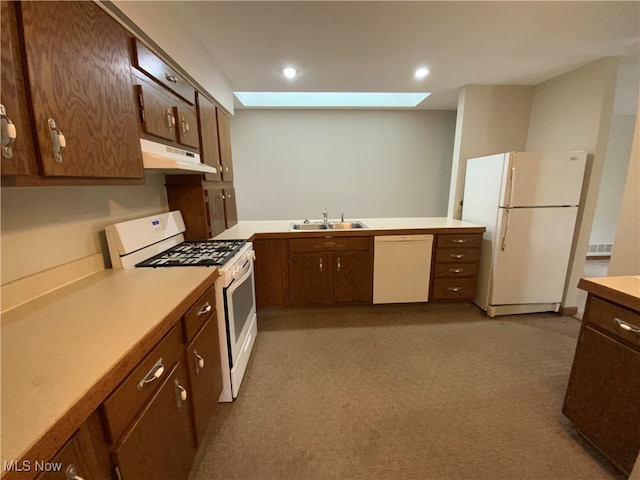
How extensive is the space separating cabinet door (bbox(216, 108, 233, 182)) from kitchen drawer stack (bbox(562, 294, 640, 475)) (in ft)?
9.17

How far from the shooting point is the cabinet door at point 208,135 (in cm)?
207

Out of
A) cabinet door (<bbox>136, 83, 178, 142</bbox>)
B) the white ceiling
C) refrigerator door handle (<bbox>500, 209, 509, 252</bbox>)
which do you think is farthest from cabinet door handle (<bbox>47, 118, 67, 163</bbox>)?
refrigerator door handle (<bbox>500, 209, 509, 252</bbox>)

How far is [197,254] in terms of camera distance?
1.74 meters

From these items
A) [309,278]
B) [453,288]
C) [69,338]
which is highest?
[69,338]

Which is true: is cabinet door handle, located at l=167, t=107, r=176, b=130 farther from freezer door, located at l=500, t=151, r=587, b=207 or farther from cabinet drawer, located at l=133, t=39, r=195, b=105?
freezer door, located at l=500, t=151, r=587, b=207

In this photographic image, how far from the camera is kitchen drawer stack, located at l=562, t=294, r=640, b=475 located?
1.14 metres

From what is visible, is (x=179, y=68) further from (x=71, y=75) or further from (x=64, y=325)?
(x=64, y=325)

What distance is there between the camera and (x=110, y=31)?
1127 mm

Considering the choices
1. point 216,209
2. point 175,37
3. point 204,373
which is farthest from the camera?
point 216,209

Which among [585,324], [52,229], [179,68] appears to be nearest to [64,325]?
[52,229]

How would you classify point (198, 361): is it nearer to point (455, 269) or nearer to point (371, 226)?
point (371, 226)

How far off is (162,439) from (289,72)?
298 centimetres

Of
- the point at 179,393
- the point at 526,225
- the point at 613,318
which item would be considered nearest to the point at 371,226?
the point at 526,225

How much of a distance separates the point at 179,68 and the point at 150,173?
75cm
